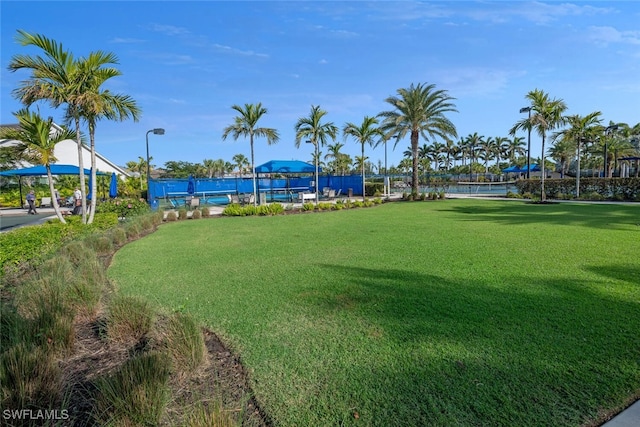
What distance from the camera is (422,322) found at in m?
3.83

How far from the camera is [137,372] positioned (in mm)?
2438

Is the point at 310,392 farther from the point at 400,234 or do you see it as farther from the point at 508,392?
the point at 400,234

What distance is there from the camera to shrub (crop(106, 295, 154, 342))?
11.6 feet

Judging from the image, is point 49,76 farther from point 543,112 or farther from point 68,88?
point 543,112

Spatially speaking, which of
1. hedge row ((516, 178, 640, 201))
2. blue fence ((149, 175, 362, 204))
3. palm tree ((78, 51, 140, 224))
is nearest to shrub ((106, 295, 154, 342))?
palm tree ((78, 51, 140, 224))

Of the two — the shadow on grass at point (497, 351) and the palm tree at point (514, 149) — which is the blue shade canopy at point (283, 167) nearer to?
the shadow on grass at point (497, 351)

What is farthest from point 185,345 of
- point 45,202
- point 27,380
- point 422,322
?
point 45,202

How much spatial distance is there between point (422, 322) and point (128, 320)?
311 centimetres

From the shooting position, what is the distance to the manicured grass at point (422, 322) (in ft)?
8.36

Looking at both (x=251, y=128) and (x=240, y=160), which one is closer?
(x=251, y=128)

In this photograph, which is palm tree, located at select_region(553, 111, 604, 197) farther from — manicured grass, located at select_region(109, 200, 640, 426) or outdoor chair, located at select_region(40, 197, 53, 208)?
outdoor chair, located at select_region(40, 197, 53, 208)

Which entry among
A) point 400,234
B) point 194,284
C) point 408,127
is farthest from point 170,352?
point 408,127

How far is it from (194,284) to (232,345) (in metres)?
2.40

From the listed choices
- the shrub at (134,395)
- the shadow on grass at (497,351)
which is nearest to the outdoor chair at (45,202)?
the shadow on grass at (497,351)
